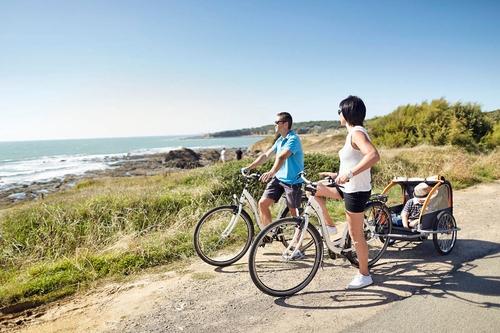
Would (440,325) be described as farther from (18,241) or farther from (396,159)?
(396,159)

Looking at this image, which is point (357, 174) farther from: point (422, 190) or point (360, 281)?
point (422, 190)

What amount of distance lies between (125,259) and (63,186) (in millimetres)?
29477

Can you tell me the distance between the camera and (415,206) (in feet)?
18.7

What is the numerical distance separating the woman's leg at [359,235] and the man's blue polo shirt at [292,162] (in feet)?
3.77

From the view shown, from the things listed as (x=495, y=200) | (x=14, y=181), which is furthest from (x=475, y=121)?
(x=14, y=181)

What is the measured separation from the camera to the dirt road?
3798 millimetres

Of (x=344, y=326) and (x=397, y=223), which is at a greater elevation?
(x=397, y=223)

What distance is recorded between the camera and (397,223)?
5.79m

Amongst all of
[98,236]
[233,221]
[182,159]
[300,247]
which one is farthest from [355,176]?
[182,159]

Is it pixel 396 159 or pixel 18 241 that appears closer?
pixel 18 241

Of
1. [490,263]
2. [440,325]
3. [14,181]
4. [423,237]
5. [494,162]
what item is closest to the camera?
[440,325]

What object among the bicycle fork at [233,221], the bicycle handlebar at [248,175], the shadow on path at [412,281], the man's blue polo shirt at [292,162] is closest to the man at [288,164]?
the man's blue polo shirt at [292,162]

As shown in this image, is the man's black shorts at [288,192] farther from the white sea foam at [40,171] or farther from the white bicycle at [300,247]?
the white sea foam at [40,171]

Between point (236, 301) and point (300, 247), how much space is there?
3.57ft
